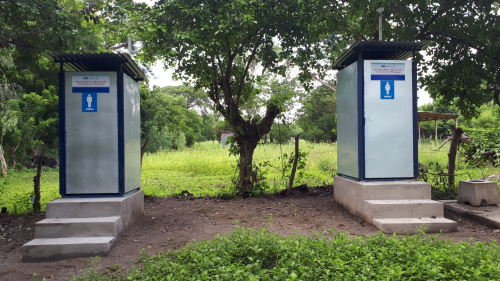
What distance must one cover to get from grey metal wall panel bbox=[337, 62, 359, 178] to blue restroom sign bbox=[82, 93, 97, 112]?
163 inches

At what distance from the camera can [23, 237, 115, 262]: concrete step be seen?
4223mm

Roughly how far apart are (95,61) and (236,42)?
3247 mm

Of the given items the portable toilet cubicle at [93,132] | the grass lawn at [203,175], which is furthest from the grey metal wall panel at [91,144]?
the grass lawn at [203,175]

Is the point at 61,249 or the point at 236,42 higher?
the point at 236,42

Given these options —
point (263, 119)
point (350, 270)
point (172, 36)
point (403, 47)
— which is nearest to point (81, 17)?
point (172, 36)

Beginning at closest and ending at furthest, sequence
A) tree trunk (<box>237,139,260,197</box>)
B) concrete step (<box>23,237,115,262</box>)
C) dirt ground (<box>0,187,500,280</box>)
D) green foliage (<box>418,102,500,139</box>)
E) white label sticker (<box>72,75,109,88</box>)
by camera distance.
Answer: dirt ground (<box>0,187,500,280</box>), concrete step (<box>23,237,115,262</box>), white label sticker (<box>72,75,109,88</box>), tree trunk (<box>237,139,260,197</box>), green foliage (<box>418,102,500,139</box>)

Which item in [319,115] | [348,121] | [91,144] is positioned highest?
[319,115]

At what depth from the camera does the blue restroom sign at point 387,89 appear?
5.68 meters

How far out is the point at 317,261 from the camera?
133 inches

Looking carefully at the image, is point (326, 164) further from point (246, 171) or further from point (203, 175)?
point (246, 171)

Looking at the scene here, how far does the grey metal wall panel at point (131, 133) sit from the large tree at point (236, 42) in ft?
3.51

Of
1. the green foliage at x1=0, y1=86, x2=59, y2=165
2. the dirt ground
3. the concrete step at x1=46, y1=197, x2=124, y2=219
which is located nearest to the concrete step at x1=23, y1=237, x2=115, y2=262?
the dirt ground

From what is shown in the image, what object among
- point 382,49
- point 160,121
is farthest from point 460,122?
point 382,49

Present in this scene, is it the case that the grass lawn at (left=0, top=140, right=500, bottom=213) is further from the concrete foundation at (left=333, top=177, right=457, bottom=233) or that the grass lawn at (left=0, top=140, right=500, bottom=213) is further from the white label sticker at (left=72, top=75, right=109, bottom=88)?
the white label sticker at (left=72, top=75, right=109, bottom=88)
